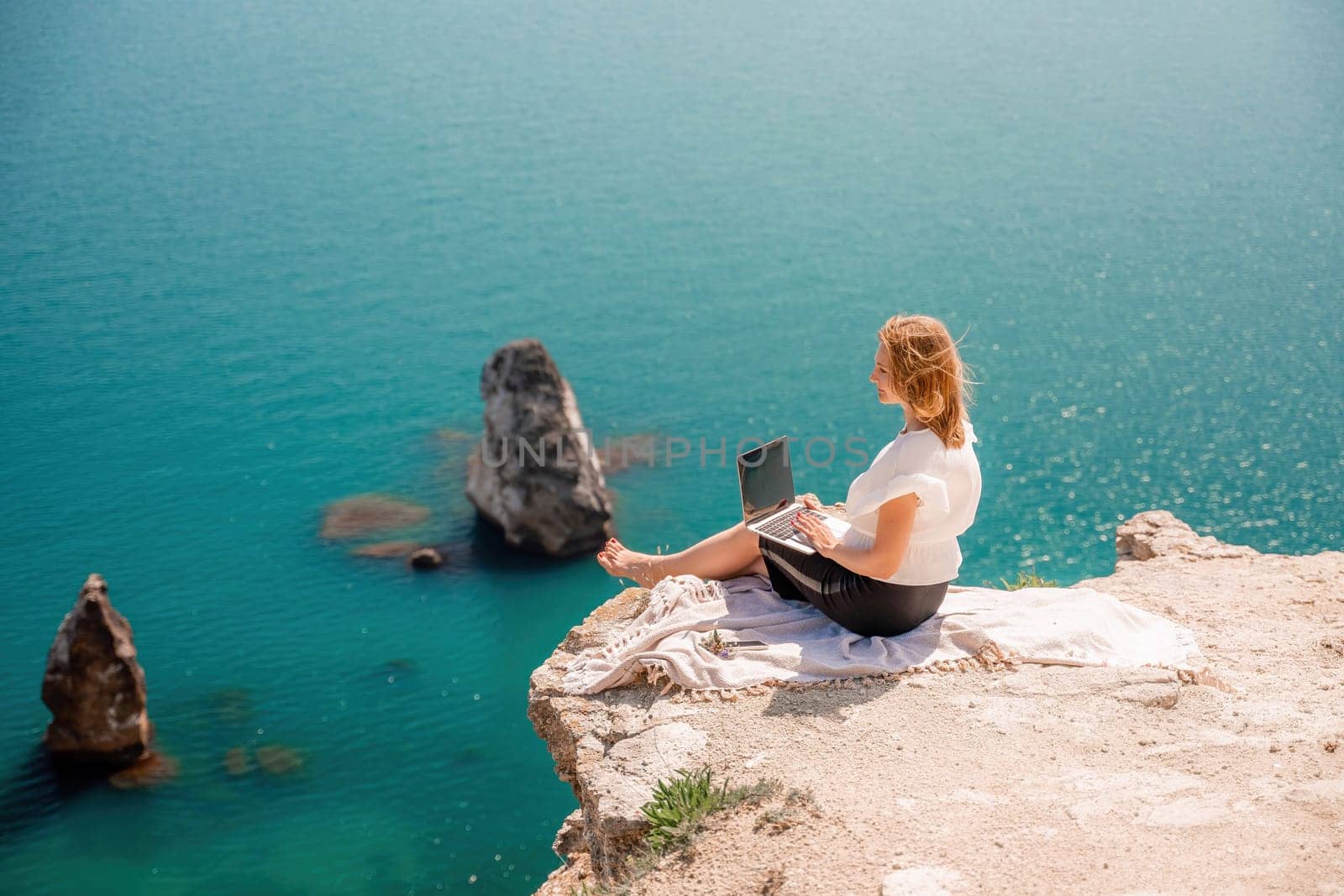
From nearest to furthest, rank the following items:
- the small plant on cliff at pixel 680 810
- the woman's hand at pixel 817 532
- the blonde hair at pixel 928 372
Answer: the small plant on cliff at pixel 680 810 < the blonde hair at pixel 928 372 < the woman's hand at pixel 817 532

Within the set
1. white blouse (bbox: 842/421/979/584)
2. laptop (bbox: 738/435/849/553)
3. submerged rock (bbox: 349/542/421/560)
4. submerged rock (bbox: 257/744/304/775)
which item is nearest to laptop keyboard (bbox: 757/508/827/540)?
laptop (bbox: 738/435/849/553)

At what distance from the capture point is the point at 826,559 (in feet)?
25.0

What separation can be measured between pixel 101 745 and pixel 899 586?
1665cm

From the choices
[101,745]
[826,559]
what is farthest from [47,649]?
[826,559]

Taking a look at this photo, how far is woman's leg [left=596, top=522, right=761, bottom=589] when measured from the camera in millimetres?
8148

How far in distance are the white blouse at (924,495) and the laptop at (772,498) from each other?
1.49ft

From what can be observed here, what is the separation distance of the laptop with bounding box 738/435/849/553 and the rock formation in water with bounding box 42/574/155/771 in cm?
1438

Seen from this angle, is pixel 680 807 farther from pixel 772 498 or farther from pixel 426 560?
pixel 426 560

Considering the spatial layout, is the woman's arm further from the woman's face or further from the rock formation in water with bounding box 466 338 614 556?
the rock formation in water with bounding box 466 338 614 556

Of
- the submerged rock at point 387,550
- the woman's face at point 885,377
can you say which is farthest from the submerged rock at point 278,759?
the woman's face at point 885,377

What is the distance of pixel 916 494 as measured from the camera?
7.06 m

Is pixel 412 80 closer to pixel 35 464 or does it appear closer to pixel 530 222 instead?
pixel 530 222

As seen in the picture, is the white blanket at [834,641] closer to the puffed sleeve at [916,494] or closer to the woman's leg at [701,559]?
the woman's leg at [701,559]

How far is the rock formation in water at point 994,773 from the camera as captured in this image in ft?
19.0
